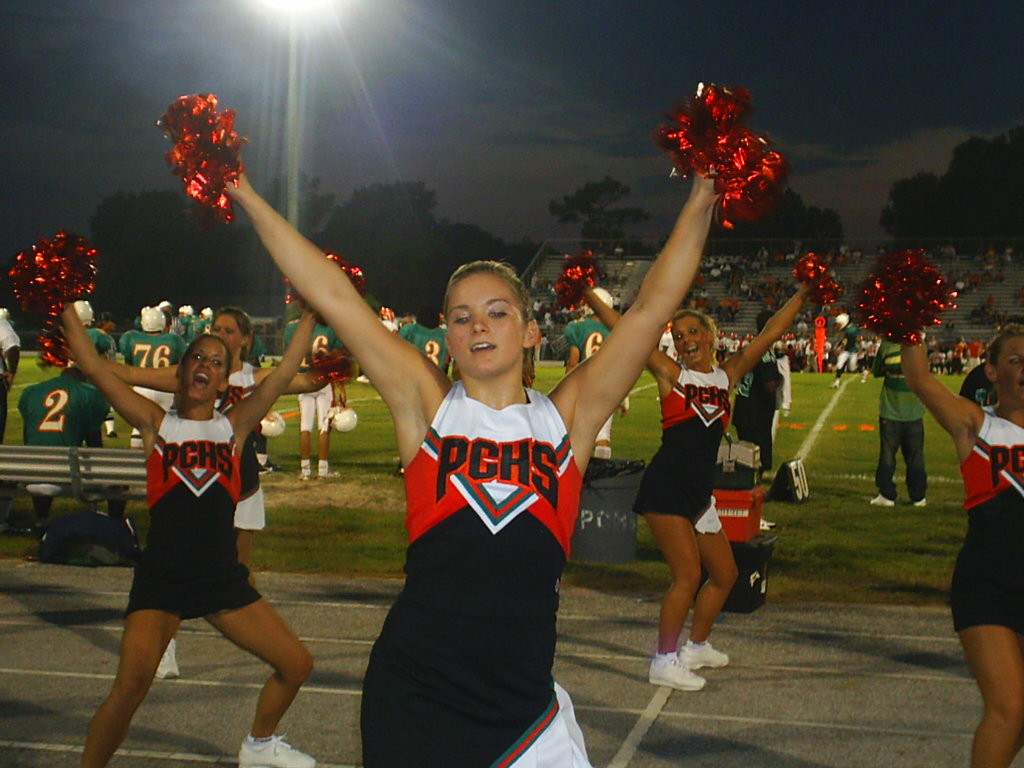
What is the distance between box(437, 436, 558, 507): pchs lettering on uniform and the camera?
258cm

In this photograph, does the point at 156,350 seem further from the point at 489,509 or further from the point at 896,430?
the point at 489,509

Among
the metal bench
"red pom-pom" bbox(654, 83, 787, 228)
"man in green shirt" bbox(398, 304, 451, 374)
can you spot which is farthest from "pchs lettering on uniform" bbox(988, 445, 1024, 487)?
"man in green shirt" bbox(398, 304, 451, 374)

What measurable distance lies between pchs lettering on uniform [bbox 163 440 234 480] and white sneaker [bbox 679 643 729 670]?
8.43ft

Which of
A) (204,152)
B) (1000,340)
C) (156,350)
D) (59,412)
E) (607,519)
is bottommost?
(607,519)

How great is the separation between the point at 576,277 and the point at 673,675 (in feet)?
6.38

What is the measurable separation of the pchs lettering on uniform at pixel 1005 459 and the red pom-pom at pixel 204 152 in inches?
99.6

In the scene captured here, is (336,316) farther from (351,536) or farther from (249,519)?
(351,536)

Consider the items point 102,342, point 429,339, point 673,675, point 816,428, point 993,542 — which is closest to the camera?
point 993,542

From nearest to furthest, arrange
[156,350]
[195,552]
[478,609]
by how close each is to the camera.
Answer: [478,609], [195,552], [156,350]

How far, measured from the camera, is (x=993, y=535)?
12.4 ft

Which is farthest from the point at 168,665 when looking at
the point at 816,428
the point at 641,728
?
the point at 816,428

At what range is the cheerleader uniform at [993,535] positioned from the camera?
365cm

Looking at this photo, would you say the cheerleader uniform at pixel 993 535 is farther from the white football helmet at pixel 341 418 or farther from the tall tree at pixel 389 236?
the tall tree at pixel 389 236

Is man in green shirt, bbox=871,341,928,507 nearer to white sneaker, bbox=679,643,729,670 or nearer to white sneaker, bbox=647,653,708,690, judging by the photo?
white sneaker, bbox=679,643,729,670
